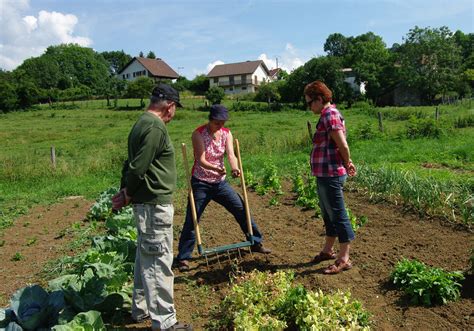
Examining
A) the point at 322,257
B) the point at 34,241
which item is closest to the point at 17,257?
the point at 34,241

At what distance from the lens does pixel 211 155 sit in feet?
15.8

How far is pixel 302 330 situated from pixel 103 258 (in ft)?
7.25

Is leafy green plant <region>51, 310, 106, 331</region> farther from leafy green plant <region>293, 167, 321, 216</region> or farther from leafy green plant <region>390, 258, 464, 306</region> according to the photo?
leafy green plant <region>293, 167, 321, 216</region>

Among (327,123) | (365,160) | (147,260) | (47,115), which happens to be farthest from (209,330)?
(47,115)

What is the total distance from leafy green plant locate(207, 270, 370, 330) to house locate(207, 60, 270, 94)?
237ft

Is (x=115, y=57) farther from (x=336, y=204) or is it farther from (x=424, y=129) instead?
(x=336, y=204)

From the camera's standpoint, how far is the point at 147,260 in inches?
133

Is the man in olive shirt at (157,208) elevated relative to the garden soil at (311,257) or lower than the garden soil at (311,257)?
elevated

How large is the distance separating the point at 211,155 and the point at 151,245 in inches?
67.9

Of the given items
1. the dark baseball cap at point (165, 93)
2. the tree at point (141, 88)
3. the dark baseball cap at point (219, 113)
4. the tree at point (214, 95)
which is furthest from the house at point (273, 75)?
the dark baseball cap at point (165, 93)

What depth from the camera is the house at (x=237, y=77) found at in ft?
246

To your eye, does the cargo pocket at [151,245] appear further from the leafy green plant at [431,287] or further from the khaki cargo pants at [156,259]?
the leafy green plant at [431,287]

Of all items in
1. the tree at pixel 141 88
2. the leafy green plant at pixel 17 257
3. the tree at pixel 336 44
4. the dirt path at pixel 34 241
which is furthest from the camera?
the tree at pixel 336 44

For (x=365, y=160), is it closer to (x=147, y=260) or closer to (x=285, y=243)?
(x=285, y=243)
